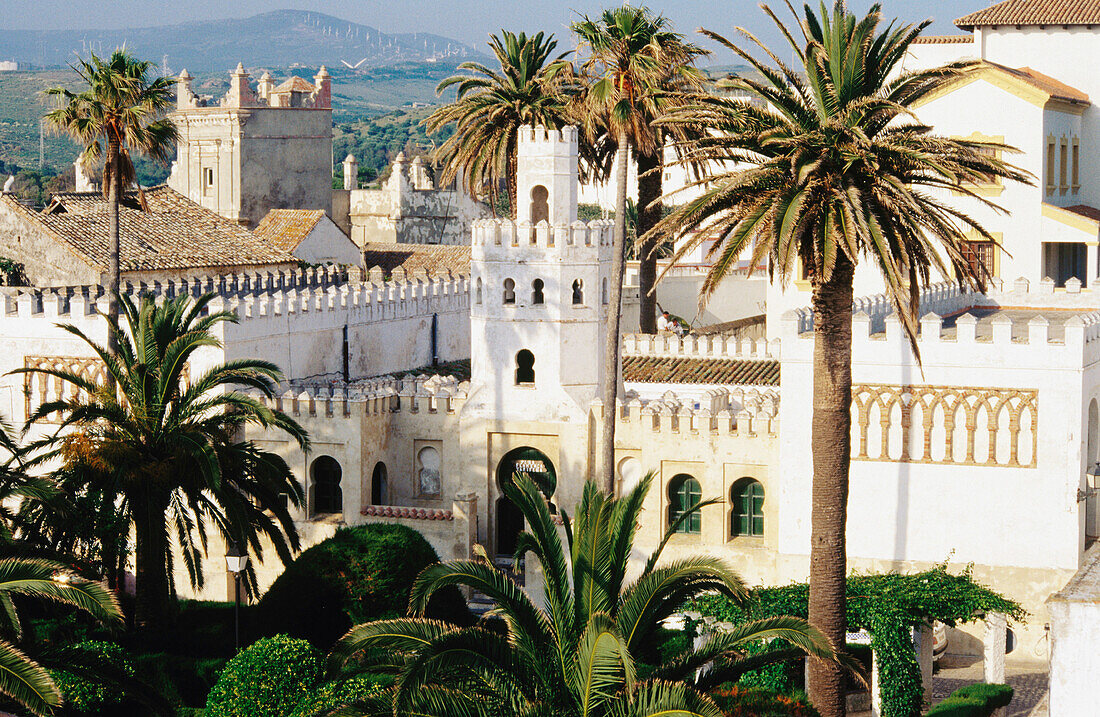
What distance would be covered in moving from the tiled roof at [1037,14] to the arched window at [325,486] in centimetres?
2705

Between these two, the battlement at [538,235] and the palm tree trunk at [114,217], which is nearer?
the palm tree trunk at [114,217]

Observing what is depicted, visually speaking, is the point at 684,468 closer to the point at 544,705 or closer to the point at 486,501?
the point at 486,501

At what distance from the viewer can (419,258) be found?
216 ft

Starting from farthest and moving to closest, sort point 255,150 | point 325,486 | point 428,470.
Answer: point 255,150 → point 428,470 → point 325,486

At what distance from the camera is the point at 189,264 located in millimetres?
50312

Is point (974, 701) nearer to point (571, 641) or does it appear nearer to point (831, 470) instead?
point (831, 470)

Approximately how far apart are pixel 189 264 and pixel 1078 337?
29804 millimetres

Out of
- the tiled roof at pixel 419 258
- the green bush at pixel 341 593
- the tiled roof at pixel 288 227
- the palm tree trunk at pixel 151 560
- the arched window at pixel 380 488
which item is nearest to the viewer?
the palm tree trunk at pixel 151 560

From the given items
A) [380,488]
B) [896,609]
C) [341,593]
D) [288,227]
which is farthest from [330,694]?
[288,227]

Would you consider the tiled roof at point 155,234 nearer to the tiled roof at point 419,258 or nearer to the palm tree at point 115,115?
the tiled roof at point 419,258

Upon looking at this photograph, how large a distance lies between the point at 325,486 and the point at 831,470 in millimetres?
14931

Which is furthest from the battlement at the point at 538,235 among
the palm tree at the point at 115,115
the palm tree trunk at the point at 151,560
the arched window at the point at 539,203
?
the palm tree trunk at the point at 151,560

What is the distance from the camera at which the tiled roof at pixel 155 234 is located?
4938 cm

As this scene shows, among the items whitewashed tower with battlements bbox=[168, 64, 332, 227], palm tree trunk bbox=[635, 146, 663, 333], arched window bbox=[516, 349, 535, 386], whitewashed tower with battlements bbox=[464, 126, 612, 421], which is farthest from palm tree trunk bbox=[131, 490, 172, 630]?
whitewashed tower with battlements bbox=[168, 64, 332, 227]
